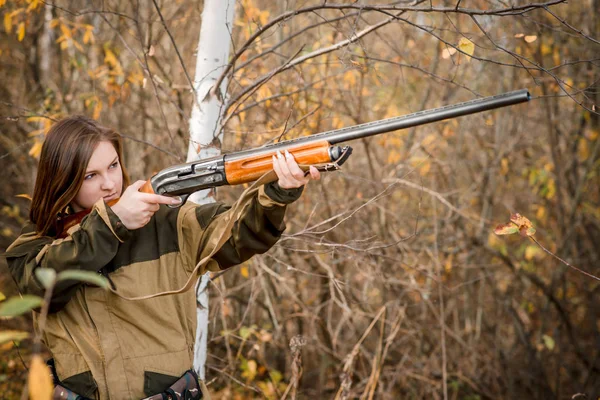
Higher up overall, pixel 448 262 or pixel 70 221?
pixel 70 221

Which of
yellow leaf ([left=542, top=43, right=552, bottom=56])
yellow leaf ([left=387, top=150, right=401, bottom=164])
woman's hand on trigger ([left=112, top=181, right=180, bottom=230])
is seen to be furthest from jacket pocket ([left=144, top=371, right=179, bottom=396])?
yellow leaf ([left=542, top=43, right=552, bottom=56])

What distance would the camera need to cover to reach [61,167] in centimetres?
225

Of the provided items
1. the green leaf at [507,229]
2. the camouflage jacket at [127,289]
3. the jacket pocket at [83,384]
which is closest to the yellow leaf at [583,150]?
the green leaf at [507,229]

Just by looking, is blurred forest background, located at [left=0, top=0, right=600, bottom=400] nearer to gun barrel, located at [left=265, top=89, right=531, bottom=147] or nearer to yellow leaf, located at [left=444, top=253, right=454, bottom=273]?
yellow leaf, located at [left=444, top=253, right=454, bottom=273]

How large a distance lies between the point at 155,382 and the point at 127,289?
356mm

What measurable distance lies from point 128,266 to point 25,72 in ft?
15.8

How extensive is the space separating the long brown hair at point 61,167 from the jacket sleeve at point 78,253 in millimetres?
169

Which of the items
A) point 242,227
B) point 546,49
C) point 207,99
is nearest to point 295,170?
point 242,227

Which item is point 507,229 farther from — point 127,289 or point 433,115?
point 127,289

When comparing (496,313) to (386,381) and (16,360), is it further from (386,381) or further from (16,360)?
(16,360)

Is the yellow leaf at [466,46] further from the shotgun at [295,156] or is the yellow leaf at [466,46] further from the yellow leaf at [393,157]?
the yellow leaf at [393,157]

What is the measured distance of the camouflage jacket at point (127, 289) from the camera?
2.06 m

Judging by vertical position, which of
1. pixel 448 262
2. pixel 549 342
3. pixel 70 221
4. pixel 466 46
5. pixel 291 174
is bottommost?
pixel 549 342

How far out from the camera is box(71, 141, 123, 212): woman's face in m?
2.30
